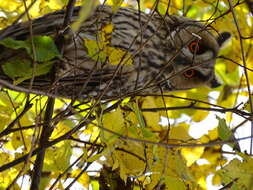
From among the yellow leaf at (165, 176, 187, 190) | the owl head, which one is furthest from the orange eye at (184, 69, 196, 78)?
the yellow leaf at (165, 176, 187, 190)

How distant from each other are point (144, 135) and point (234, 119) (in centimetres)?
140

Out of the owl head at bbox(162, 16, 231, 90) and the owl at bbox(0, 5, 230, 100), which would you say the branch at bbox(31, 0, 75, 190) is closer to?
the owl at bbox(0, 5, 230, 100)

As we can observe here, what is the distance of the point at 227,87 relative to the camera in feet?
13.1

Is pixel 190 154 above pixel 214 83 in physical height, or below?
below

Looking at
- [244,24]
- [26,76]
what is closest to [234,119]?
[244,24]

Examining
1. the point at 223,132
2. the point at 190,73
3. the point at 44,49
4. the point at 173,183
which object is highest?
the point at 190,73

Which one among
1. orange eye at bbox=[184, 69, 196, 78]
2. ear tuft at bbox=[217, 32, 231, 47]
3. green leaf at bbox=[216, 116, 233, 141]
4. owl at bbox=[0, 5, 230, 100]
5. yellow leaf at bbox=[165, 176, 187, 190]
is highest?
ear tuft at bbox=[217, 32, 231, 47]

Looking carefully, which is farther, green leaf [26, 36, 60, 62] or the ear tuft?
the ear tuft

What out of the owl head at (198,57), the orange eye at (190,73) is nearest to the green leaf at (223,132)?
the owl head at (198,57)

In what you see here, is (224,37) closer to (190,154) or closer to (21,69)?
(190,154)

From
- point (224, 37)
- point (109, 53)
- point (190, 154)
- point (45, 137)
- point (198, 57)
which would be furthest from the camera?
point (224, 37)

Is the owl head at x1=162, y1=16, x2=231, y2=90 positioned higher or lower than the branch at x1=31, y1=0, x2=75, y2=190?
higher

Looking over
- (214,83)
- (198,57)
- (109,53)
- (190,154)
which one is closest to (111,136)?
(109,53)

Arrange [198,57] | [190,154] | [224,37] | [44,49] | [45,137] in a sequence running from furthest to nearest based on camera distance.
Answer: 1. [224,37]
2. [198,57]
3. [190,154]
4. [45,137]
5. [44,49]
